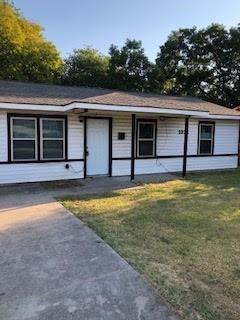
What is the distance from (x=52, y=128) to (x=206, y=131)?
6730mm

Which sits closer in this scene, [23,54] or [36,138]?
[36,138]

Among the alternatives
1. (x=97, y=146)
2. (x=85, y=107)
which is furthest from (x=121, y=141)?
(x=85, y=107)

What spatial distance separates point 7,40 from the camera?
24.2 meters

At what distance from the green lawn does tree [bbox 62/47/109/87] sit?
68.8 ft

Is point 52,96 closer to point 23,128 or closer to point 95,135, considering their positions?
point 23,128

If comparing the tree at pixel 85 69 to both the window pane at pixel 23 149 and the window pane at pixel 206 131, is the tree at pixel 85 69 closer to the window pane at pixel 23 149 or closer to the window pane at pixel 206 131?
the window pane at pixel 206 131

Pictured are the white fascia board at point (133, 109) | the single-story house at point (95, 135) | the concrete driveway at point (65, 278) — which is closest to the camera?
the concrete driveway at point (65, 278)

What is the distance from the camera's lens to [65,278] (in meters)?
3.98

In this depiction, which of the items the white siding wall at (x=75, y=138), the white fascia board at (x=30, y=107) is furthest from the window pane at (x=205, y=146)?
the white fascia board at (x=30, y=107)

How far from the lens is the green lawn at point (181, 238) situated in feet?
12.0

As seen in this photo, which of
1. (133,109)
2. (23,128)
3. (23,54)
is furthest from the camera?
(23,54)

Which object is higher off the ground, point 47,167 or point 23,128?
point 23,128

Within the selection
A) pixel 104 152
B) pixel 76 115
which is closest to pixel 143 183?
pixel 104 152

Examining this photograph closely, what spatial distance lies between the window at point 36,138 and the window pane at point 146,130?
122 inches
